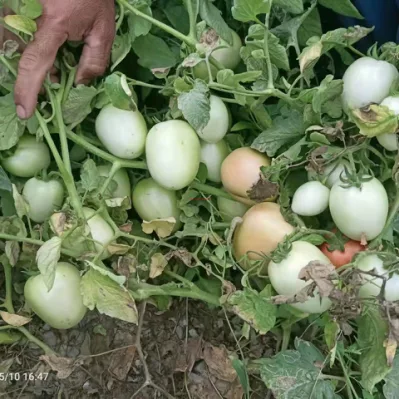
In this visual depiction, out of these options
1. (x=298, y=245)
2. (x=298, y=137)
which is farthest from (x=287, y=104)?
(x=298, y=245)

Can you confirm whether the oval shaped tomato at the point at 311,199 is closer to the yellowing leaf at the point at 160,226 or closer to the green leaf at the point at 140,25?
the yellowing leaf at the point at 160,226

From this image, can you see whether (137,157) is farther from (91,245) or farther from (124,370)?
(124,370)

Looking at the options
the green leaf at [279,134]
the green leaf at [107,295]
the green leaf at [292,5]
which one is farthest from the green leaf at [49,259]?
the green leaf at [292,5]

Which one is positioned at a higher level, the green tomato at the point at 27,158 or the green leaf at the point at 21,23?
the green leaf at the point at 21,23

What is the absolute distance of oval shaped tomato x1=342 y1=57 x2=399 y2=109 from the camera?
689mm

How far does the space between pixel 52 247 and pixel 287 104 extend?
31 centimetres

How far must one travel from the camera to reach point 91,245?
0.72m

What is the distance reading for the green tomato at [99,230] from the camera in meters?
0.73

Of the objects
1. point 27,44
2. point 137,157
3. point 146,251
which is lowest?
point 146,251

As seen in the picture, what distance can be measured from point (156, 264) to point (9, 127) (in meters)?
0.23

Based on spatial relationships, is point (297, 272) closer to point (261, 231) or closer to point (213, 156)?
point (261, 231)

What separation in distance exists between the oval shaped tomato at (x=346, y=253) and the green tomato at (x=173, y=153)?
178 mm

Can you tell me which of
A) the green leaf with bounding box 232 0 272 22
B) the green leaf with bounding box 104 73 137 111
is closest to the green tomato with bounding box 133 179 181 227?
the green leaf with bounding box 104 73 137 111

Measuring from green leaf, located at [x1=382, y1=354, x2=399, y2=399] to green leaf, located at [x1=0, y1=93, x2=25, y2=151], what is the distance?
481mm
